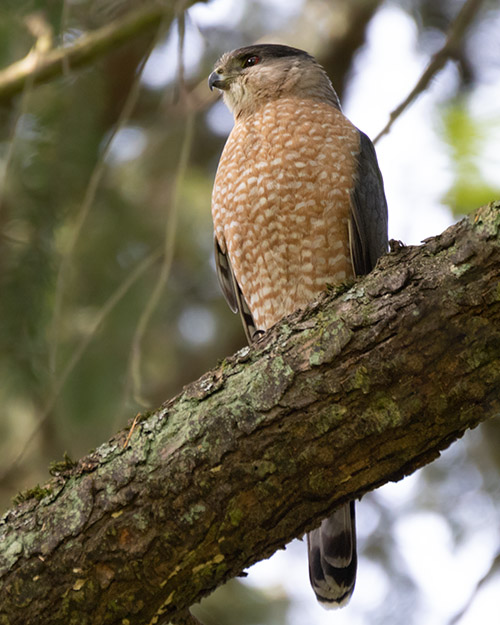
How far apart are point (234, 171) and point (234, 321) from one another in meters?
1.96

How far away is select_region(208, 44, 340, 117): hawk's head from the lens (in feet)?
13.6

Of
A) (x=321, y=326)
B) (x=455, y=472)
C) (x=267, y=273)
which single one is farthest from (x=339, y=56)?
(x=321, y=326)

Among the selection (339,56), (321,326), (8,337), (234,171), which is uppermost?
(339,56)

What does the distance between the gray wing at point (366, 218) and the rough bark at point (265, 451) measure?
3.87 ft

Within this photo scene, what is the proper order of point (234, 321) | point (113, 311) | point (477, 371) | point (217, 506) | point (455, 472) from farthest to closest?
point (234, 321) → point (455, 472) → point (113, 311) → point (217, 506) → point (477, 371)

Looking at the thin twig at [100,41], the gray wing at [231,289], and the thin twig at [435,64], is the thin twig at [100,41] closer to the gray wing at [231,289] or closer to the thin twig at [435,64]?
the gray wing at [231,289]

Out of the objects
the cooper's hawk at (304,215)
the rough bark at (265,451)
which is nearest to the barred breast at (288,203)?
the cooper's hawk at (304,215)

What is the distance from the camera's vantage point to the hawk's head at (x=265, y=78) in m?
4.16

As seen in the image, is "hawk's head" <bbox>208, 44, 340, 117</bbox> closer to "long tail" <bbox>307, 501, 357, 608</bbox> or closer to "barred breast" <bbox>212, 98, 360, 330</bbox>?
"barred breast" <bbox>212, 98, 360, 330</bbox>

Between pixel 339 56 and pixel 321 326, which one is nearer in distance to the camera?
pixel 321 326

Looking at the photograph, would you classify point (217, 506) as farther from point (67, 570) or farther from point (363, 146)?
point (363, 146)

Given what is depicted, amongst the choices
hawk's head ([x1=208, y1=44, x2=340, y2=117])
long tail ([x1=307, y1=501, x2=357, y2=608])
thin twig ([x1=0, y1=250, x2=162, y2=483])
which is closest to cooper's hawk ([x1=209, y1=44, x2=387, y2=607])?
long tail ([x1=307, y1=501, x2=357, y2=608])

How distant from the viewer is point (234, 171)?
12.2 feet

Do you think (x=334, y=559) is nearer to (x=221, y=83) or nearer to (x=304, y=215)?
(x=304, y=215)
